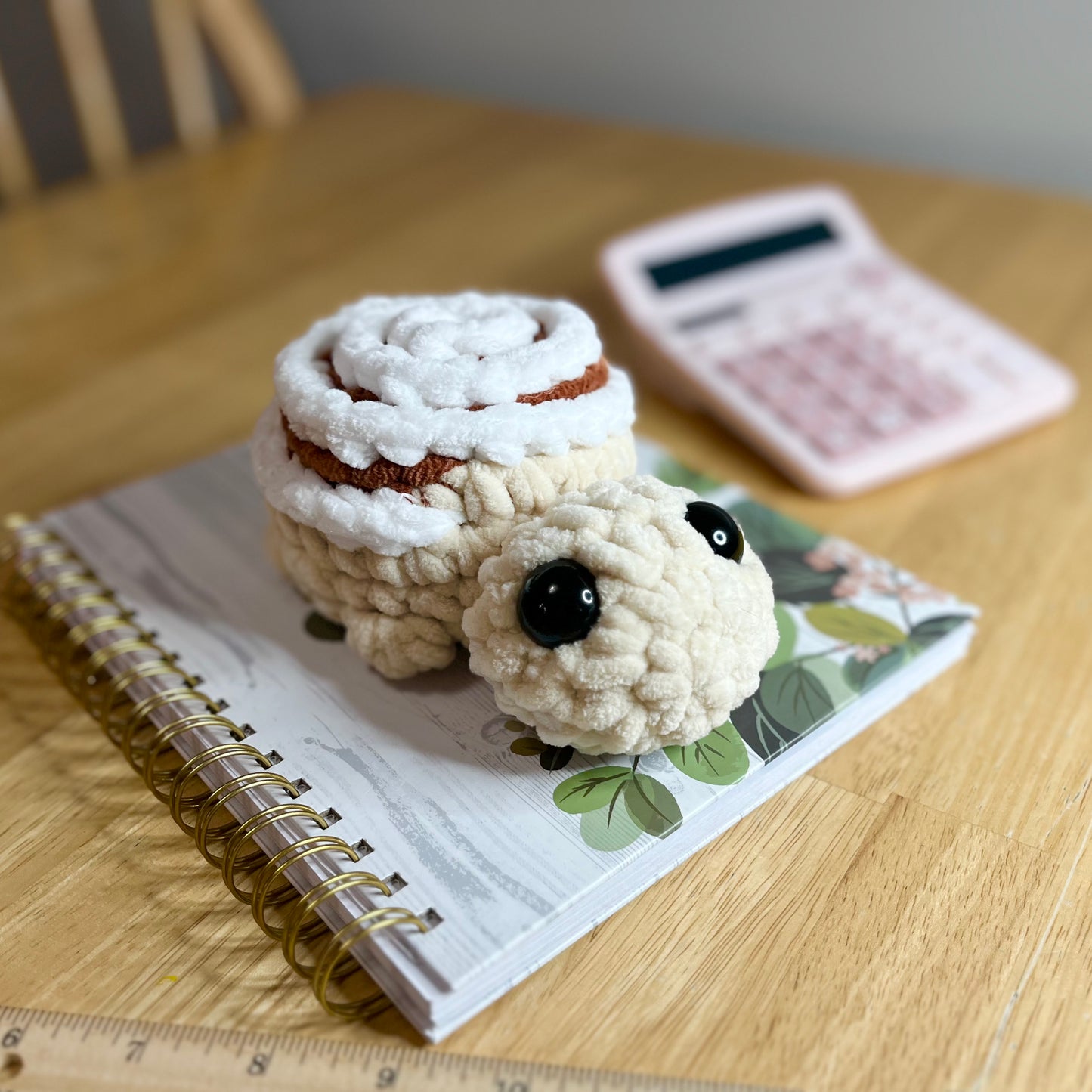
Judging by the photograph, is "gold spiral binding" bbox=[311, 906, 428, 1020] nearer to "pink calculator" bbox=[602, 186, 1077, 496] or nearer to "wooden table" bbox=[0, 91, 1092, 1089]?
"wooden table" bbox=[0, 91, 1092, 1089]

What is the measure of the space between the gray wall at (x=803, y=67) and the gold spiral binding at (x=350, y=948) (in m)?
1.14

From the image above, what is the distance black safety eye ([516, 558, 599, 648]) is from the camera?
0.44 meters

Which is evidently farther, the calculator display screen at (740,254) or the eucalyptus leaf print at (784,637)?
the calculator display screen at (740,254)

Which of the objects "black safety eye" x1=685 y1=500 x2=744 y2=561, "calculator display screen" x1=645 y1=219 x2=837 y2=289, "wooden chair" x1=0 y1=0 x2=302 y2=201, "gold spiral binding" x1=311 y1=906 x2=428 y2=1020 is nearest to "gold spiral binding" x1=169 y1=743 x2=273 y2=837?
"gold spiral binding" x1=311 y1=906 x2=428 y2=1020

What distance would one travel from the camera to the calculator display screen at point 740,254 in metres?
0.89

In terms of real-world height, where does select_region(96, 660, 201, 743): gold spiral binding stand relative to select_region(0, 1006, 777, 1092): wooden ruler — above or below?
above

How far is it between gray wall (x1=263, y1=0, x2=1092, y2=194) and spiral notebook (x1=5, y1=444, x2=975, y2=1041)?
2.59 ft

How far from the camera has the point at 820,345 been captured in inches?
33.1

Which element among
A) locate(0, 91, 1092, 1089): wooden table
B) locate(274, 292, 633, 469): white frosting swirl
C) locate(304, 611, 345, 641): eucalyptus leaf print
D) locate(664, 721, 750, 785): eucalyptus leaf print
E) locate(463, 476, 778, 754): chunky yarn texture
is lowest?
locate(0, 91, 1092, 1089): wooden table

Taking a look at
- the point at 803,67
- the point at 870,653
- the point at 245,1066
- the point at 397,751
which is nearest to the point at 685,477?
the point at 870,653

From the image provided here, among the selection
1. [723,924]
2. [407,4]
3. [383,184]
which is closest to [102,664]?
[723,924]

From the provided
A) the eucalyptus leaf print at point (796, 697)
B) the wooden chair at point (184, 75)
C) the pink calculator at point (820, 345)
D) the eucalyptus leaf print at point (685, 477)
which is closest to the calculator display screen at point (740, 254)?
the pink calculator at point (820, 345)

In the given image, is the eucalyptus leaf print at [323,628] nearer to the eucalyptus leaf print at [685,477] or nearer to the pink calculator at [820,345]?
the eucalyptus leaf print at [685,477]

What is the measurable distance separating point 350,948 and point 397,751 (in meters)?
0.10
